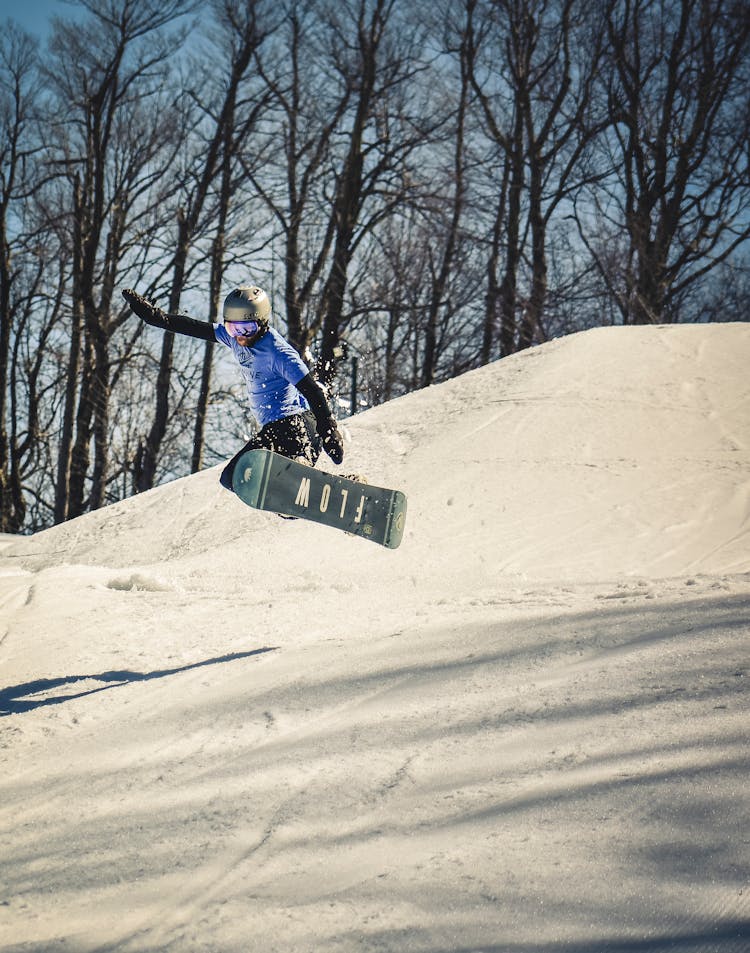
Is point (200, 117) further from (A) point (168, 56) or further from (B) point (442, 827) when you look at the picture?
(B) point (442, 827)

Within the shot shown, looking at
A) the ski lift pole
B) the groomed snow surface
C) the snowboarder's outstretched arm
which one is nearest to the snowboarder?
the snowboarder's outstretched arm

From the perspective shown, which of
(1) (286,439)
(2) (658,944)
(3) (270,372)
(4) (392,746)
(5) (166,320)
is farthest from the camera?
(1) (286,439)

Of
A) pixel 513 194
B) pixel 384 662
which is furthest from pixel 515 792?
pixel 513 194

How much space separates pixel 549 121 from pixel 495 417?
13.7 metres

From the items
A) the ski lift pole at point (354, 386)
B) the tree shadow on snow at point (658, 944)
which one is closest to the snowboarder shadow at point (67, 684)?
the tree shadow on snow at point (658, 944)

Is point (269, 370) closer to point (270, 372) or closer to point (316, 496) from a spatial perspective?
point (270, 372)

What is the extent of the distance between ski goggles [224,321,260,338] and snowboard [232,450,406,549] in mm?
802

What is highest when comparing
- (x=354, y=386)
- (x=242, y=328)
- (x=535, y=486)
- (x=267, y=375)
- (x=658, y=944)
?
(x=354, y=386)

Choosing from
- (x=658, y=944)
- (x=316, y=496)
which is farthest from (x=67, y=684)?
(x=658, y=944)

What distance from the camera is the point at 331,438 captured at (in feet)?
19.4

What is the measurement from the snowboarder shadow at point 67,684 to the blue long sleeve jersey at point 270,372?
5.56ft

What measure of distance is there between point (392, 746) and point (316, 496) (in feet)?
8.57

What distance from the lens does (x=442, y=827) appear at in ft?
9.48

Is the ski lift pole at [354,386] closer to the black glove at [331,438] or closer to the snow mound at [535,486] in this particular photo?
the snow mound at [535,486]
